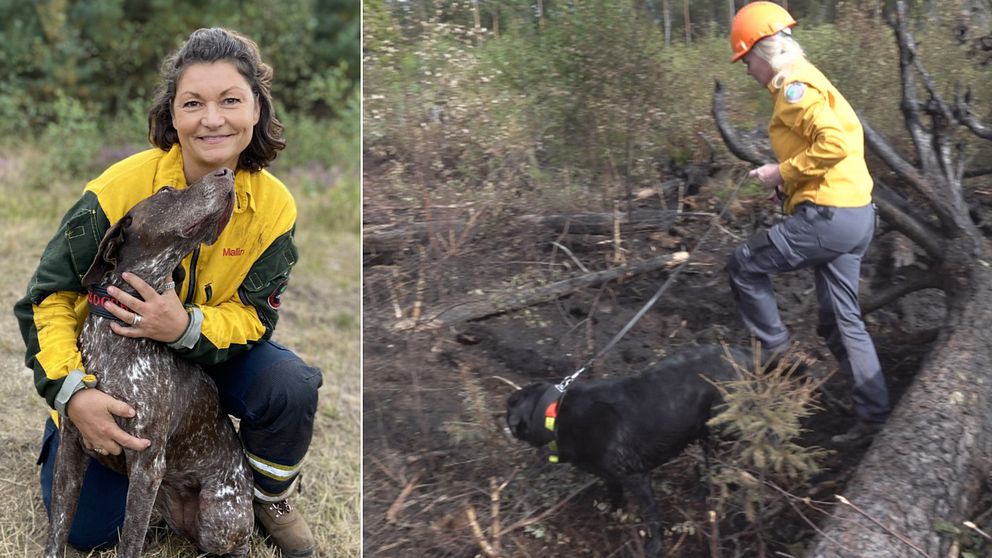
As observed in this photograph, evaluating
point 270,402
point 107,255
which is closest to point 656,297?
point 270,402

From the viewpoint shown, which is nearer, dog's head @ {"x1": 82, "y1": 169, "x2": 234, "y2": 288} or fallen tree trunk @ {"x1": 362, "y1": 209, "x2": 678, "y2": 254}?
dog's head @ {"x1": 82, "y1": 169, "x2": 234, "y2": 288}

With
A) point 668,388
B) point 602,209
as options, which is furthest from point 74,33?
point 668,388

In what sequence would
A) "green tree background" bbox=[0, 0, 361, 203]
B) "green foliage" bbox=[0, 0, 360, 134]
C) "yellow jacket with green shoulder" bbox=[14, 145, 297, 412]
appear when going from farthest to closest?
"green foliage" bbox=[0, 0, 360, 134]
"green tree background" bbox=[0, 0, 361, 203]
"yellow jacket with green shoulder" bbox=[14, 145, 297, 412]

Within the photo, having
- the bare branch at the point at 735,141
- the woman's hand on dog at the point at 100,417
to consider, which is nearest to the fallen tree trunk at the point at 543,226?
the bare branch at the point at 735,141

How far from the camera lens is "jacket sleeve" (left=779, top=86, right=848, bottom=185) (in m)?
2.97

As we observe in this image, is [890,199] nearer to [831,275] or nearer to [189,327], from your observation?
[831,275]

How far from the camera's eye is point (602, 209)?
11.4ft

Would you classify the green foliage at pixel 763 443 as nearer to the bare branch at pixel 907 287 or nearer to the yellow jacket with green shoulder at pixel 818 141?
the bare branch at pixel 907 287

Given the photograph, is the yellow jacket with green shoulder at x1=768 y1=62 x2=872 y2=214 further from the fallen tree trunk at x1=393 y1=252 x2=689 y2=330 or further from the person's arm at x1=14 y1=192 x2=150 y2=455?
the person's arm at x1=14 y1=192 x2=150 y2=455

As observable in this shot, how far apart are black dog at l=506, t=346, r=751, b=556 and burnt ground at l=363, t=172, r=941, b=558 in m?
0.06

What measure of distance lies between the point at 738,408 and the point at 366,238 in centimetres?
145

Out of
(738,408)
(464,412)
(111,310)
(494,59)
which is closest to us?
(111,310)

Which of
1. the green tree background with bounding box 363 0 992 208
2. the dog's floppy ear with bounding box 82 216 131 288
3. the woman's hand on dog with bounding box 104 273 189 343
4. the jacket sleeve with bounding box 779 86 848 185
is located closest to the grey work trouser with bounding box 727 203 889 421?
the jacket sleeve with bounding box 779 86 848 185

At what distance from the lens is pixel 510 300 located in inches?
137
